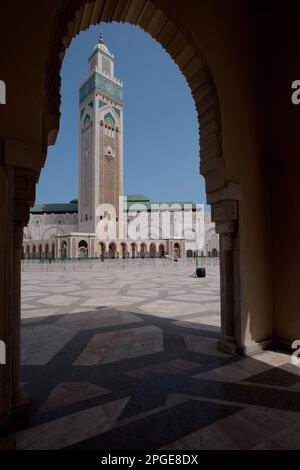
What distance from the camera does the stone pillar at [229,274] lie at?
4.00 meters

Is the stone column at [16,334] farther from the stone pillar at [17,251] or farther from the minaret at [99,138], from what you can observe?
the minaret at [99,138]

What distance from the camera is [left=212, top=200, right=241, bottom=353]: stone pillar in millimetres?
3996

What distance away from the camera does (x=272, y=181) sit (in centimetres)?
427

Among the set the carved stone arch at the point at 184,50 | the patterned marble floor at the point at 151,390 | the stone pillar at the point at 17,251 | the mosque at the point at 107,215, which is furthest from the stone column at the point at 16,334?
the mosque at the point at 107,215

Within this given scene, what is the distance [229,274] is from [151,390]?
76.9 inches

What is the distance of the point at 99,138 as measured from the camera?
5600 cm

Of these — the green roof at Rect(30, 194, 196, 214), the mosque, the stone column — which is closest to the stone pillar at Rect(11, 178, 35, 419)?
the stone column

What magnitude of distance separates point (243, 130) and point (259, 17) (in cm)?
196

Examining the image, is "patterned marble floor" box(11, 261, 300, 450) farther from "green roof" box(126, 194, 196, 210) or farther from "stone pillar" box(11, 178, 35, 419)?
"green roof" box(126, 194, 196, 210)

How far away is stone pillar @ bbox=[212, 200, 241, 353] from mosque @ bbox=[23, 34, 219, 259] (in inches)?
2050

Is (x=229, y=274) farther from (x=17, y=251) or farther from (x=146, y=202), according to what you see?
(x=146, y=202)

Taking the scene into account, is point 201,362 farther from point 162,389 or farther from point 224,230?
point 224,230

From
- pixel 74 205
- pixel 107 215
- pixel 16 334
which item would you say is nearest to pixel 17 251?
pixel 16 334

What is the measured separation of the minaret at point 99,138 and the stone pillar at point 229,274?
175 ft
